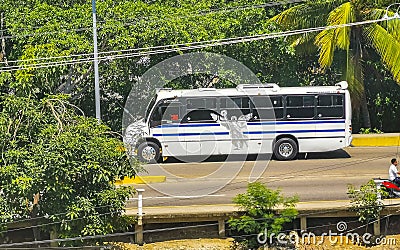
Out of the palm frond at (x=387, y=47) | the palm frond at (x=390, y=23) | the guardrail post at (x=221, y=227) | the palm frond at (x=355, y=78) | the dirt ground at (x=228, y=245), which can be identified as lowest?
the dirt ground at (x=228, y=245)

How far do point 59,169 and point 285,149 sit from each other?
1027cm

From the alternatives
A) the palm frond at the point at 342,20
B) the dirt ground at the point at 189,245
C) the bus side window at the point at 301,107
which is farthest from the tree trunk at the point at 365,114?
the dirt ground at the point at 189,245

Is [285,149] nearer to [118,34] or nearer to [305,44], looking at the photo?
[305,44]

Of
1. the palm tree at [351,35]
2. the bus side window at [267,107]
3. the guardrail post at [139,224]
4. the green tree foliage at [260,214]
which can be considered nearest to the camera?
the green tree foliage at [260,214]

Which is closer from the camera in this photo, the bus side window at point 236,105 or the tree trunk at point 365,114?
the bus side window at point 236,105

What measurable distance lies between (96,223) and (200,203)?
3.52m

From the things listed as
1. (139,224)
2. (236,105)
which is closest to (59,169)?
(139,224)

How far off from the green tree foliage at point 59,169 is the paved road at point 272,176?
2.59 m

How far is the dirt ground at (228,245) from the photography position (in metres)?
18.1

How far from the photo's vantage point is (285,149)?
24.3 m

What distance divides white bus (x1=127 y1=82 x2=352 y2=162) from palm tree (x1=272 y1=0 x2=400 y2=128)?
2.77m

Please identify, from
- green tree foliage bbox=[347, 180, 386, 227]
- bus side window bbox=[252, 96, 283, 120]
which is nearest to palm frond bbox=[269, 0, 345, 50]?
bus side window bbox=[252, 96, 283, 120]

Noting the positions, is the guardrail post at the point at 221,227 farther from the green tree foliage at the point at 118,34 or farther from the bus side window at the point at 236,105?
the green tree foliage at the point at 118,34

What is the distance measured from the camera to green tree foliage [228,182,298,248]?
17.2 m
